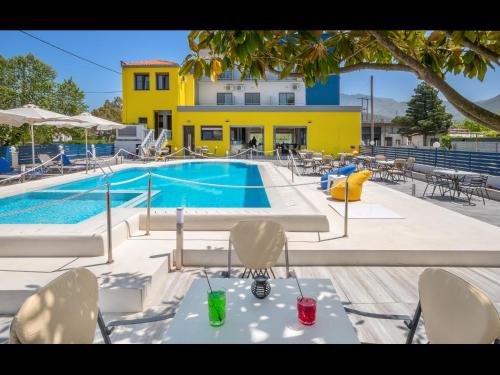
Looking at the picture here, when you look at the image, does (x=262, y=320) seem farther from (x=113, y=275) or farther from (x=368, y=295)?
(x=113, y=275)

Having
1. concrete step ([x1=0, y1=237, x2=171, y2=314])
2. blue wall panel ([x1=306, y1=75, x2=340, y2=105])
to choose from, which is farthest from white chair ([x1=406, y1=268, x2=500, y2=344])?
blue wall panel ([x1=306, y1=75, x2=340, y2=105])

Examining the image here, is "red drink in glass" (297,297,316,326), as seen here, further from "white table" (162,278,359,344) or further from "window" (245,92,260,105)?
"window" (245,92,260,105)

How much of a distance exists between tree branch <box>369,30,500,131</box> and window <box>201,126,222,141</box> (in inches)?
980

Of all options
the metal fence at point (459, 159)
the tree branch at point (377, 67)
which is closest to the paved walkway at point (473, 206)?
the metal fence at point (459, 159)

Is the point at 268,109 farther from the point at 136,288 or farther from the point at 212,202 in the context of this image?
the point at 136,288

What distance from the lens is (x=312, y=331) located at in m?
1.92

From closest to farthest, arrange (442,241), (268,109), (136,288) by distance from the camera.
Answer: (136,288)
(442,241)
(268,109)

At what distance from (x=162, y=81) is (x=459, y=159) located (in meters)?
20.6

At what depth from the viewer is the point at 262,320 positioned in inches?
79.6

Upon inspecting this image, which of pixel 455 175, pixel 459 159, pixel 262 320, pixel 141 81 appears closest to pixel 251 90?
pixel 141 81

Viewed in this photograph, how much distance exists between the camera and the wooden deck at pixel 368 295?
11.0ft

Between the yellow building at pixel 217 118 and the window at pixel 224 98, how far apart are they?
3.72 meters
